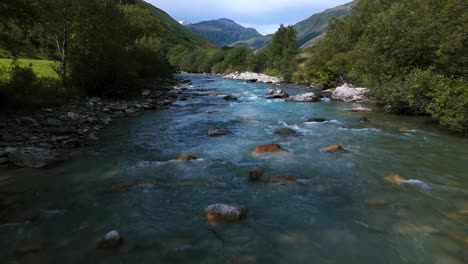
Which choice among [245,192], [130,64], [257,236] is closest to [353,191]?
[245,192]

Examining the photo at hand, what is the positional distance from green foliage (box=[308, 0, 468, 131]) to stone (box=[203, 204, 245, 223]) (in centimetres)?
1560

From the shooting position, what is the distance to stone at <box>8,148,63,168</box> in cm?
1240

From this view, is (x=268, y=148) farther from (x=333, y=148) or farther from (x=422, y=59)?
(x=422, y=59)

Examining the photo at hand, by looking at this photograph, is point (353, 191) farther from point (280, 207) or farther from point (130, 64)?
point (130, 64)

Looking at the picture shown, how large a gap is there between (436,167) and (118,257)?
42.8ft

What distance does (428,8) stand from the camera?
80.5 feet

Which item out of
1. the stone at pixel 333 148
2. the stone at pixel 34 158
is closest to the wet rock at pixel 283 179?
the stone at pixel 333 148

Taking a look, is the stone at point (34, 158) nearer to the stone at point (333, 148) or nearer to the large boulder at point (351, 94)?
the stone at point (333, 148)

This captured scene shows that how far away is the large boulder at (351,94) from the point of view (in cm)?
3725

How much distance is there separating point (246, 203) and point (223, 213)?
1.17 metres

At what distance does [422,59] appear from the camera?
2491 cm

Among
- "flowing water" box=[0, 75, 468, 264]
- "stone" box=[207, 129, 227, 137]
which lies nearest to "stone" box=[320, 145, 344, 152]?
"flowing water" box=[0, 75, 468, 264]

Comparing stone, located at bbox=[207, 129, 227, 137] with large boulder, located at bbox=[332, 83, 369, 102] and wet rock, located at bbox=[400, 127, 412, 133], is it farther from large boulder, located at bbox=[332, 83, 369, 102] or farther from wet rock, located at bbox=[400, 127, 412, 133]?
large boulder, located at bbox=[332, 83, 369, 102]

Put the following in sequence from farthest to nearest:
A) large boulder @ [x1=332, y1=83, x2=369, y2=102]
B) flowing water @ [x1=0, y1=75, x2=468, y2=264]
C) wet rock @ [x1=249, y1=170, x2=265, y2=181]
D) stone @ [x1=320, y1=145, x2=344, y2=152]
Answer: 1. large boulder @ [x1=332, y1=83, x2=369, y2=102]
2. stone @ [x1=320, y1=145, x2=344, y2=152]
3. wet rock @ [x1=249, y1=170, x2=265, y2=181]
4. flowing water @ [x1=0, y1=75, x2=468, y2=264]
